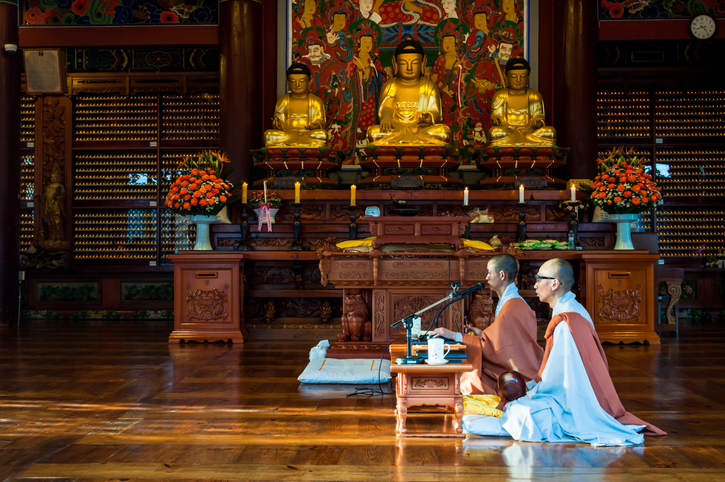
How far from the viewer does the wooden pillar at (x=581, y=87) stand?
290 inches

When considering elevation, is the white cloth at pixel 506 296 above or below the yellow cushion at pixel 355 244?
below

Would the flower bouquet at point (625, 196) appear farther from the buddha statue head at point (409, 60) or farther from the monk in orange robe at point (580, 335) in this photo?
the monk in orange robe at point (580, 335)

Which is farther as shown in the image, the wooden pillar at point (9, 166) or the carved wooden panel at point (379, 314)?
the wooden pillar at point (9, 166)

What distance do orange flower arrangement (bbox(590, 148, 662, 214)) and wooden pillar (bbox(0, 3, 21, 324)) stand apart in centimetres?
603

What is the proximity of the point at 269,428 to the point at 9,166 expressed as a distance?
5757 millimetres

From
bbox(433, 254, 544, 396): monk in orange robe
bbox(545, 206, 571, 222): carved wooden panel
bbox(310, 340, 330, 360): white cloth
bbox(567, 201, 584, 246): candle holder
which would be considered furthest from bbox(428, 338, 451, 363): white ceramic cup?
bbox(545, 206, 571, 222): carved wooden panel

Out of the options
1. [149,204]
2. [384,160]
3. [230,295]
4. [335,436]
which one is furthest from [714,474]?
[149,204]

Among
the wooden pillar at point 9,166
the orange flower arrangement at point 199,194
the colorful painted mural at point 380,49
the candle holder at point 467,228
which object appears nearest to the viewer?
the orange flower arrangement at point 199,194

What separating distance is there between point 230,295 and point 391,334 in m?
1.74

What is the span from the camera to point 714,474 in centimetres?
235

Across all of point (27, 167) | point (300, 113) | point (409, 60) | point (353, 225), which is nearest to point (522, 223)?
point (353, 225)

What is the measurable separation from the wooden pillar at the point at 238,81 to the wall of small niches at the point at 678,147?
435cm

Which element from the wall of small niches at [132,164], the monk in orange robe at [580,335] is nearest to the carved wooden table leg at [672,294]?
the monk in orange robe at [580,335]

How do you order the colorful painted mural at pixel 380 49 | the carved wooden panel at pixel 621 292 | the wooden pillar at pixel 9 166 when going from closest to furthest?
the carved wooden panel at pixel 621 292 → the wooden pillar at pixel 9 166 → the colorful painted mural at pixel 380 49
